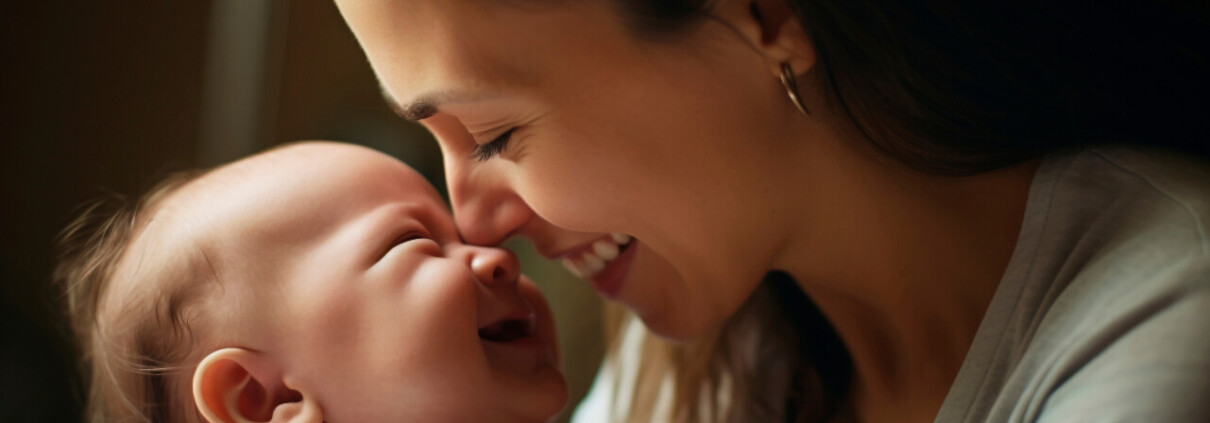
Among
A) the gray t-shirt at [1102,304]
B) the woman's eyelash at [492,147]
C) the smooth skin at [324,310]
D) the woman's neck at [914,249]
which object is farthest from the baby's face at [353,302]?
the gray t-shirt at [1102,304]

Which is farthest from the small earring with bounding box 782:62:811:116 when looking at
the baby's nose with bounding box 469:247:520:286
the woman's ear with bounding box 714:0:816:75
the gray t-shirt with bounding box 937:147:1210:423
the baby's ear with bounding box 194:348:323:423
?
the baby's ear with bounding box 194:348:323:423

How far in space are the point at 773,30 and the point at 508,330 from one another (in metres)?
0.46

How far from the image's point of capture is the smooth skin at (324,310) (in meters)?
0.93

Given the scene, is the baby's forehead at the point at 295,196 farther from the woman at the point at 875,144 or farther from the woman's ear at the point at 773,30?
the woman's ear at the point at 773,30

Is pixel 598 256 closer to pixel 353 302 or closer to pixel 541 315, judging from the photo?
pixel 541 315

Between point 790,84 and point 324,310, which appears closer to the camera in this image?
point 790,84

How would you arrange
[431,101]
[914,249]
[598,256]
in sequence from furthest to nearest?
[598,256] < [914,249] < [431,101]

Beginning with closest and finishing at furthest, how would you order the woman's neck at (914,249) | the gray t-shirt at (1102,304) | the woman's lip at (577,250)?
the gray t-shirt at (1102,304)
the woman's neck at (914,249)
the woman's lip at (577,250)

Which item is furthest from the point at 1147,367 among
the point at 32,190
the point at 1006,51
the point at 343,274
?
the point at 32,190

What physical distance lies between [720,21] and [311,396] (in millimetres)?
528

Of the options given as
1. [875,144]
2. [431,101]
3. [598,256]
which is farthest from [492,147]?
[875,144]

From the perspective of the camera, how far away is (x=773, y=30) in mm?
814

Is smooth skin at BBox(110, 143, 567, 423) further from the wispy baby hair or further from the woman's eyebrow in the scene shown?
the woman's eyebrow

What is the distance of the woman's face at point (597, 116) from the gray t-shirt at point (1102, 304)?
23 centimetres
